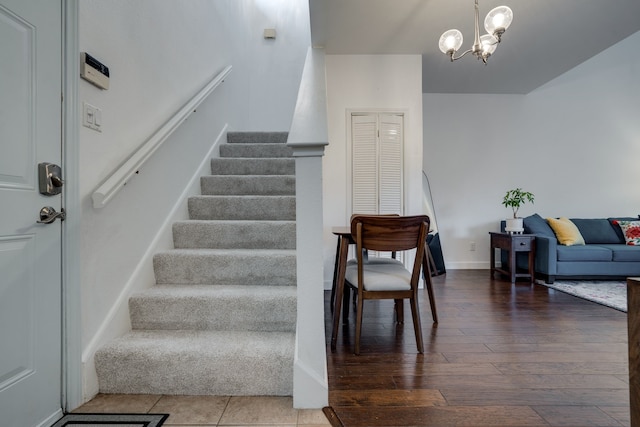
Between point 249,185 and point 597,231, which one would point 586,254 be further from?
point 249,185

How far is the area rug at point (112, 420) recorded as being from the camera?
4.08ft

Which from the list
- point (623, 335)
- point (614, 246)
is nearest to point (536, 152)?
point (614, 246)

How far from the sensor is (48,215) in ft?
4.12

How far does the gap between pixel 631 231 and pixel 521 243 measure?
1667 mm

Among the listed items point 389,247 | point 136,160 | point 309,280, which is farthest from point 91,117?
point 389,247

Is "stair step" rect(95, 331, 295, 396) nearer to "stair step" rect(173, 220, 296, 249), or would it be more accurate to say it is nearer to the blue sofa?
"stair step" rect(173, 220, 296, 249)

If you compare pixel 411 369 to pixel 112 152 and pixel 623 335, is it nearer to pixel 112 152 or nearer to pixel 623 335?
pixel 623 335

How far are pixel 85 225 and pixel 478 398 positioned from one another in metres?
2.04

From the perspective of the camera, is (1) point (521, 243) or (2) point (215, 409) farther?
(1) point (521, 243)

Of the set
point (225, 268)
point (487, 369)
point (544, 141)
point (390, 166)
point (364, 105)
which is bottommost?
point (487, 369)

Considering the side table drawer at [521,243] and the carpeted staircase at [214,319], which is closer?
the carpeted staircase at [214,319]

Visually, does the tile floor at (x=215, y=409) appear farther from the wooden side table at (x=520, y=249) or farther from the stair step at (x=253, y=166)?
the wooden side table at (x=520, y=249)

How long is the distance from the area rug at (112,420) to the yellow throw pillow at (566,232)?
4723mm

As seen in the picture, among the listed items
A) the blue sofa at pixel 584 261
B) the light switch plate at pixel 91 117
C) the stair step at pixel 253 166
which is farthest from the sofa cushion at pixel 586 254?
the light switch plate at pixel 91 117
